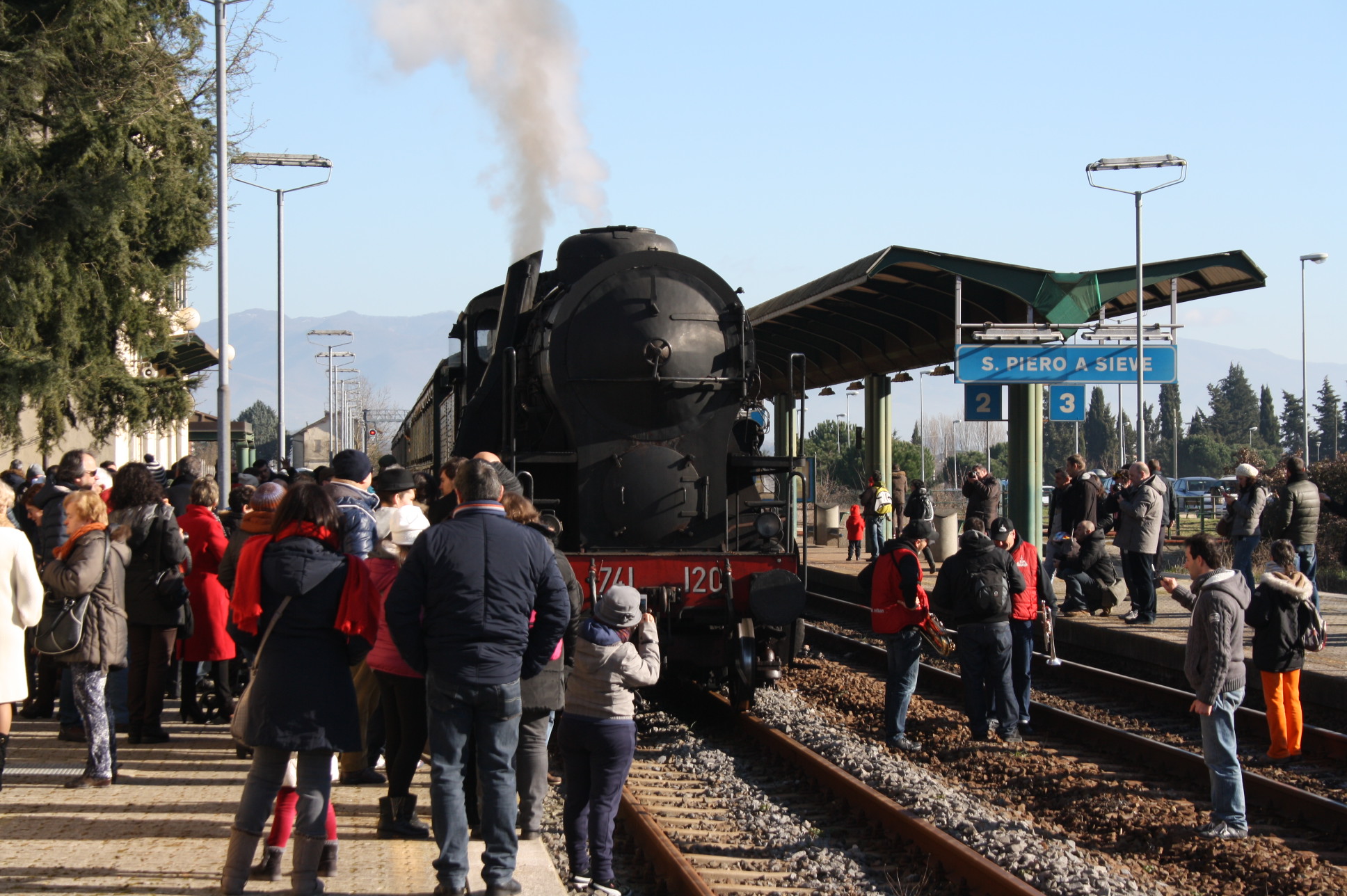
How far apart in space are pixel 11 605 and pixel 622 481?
4569 millimetres

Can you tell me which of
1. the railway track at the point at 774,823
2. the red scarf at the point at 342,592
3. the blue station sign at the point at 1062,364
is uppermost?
the blue station sign at the point at 1062,364

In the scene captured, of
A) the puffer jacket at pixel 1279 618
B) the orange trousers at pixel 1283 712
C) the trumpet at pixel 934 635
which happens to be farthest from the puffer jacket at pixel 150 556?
the orange trousers at pixel 1283 712

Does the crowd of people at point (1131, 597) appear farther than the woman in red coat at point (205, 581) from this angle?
No

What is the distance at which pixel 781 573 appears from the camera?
9188 millimetres

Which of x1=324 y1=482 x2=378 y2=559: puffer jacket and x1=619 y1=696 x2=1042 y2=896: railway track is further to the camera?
x1=324 y1=482 x2=378 y2=559: puffer jacket

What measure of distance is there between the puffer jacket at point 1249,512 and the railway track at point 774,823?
20.9 ft

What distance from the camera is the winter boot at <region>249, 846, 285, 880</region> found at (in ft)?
17.9

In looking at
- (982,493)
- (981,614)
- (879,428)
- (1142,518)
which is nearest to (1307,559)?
(1142,518)

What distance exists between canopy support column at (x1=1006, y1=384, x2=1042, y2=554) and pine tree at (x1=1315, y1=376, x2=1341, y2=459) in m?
89.8

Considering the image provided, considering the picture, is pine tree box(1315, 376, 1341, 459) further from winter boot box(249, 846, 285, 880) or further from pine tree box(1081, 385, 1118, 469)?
winter boot box(249, 846, 285, 880)

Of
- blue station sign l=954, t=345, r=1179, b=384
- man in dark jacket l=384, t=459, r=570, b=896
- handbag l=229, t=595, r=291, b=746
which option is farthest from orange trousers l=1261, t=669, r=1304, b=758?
blue station sign l=954, t=345, r=1179, b=384

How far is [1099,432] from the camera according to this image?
391 ft

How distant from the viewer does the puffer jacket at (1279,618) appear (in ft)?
27.5

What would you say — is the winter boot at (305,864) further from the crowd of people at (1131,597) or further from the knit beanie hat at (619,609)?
the crowd of people at (1131,597)
